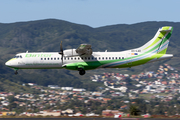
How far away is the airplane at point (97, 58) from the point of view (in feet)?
141

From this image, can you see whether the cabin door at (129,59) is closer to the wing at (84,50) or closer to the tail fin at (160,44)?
the tail fin at (160,44)

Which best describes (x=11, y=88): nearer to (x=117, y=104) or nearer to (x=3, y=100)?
(x=3, y=100)

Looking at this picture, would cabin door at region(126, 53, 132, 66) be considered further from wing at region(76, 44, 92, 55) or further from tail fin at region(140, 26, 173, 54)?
wing at region(76, 44, 92, 55)

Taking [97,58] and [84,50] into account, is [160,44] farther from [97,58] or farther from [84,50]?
[84,50]

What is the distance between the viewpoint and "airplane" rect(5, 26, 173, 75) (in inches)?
1692

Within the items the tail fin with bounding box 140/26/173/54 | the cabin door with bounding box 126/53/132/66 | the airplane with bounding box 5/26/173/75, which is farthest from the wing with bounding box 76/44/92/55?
the tail fin with bounding box 140/26/173/54

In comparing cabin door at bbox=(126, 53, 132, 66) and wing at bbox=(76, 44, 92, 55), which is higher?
wing at bbox=(76, 44, 92, 55)

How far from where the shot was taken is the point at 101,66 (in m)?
43.3

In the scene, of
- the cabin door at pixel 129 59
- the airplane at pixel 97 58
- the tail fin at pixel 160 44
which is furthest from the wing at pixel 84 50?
the tail fin at pixel 160 44

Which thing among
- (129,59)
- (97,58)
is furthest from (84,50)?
(129,59)

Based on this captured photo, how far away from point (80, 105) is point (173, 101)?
63.5m

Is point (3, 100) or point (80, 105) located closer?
point (80, 105)

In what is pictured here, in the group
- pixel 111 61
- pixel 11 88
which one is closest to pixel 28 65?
pixel 111 61

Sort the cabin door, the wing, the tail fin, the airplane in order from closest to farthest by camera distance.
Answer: the wing < the airplane < the cabin door < the tail fin
